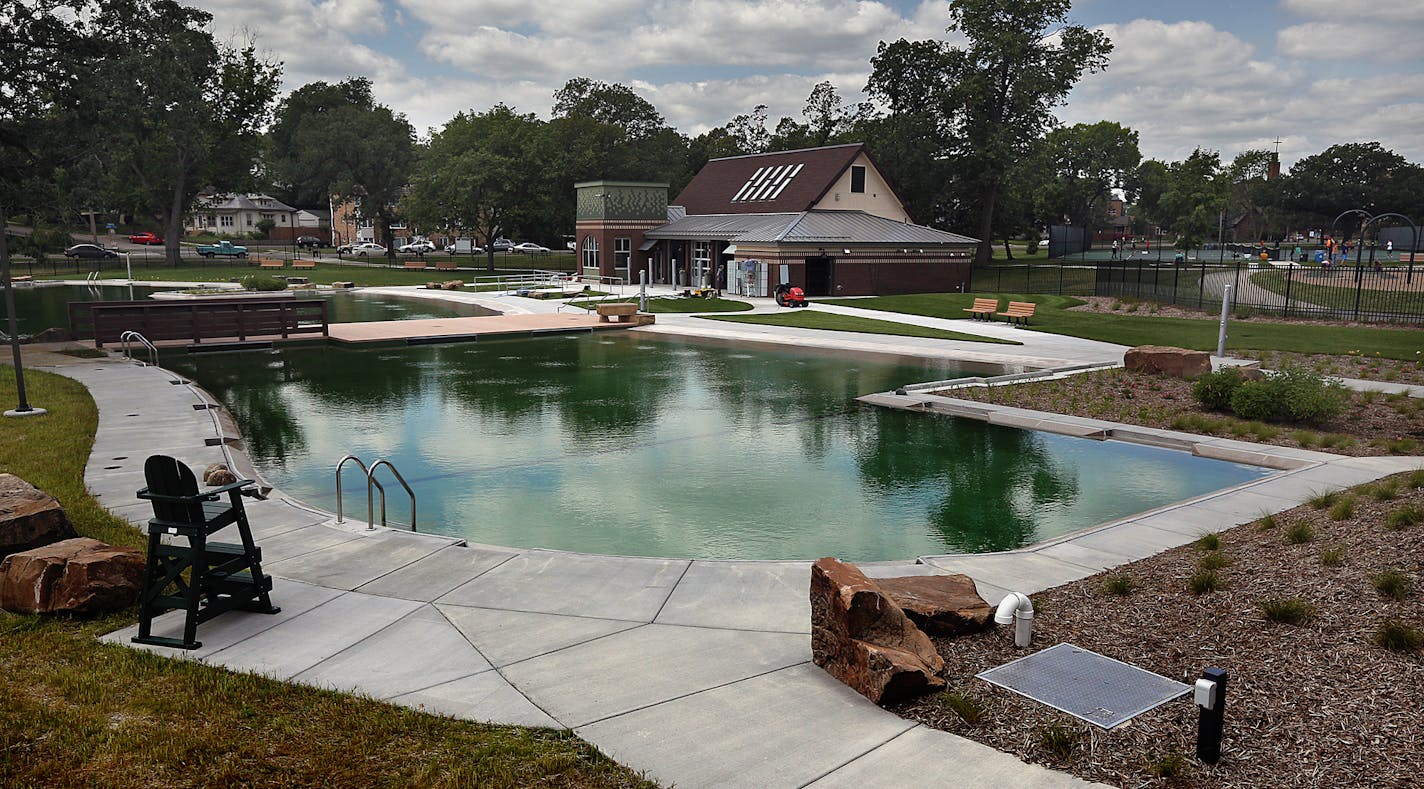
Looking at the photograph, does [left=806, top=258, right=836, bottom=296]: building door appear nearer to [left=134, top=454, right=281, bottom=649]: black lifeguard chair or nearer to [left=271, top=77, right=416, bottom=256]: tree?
[left=134, top=454, right=281, bottom=649]: black lifeguard chair

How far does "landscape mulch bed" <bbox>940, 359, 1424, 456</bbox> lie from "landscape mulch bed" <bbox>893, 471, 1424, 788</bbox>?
24.7ft

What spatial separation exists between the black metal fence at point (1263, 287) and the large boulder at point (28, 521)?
3035 centimetres

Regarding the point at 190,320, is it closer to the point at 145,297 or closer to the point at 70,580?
the point at 145,297

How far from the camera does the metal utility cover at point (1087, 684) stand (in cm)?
602

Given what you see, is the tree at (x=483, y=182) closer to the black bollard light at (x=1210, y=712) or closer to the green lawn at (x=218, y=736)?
the green lawn at (x=218, y=736)

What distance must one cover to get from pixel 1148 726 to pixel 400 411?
17.2 metres

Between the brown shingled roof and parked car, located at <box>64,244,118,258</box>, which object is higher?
the brown shingled roof

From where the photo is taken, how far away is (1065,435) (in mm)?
17547

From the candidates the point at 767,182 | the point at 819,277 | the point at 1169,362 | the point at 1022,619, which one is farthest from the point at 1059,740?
the point at 767,182

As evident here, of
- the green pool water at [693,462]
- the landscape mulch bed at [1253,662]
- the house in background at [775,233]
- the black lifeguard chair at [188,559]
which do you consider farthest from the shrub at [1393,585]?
the house in background at [775,233]

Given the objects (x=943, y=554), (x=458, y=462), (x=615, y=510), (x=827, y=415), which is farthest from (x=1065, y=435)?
(x=458, y=462)

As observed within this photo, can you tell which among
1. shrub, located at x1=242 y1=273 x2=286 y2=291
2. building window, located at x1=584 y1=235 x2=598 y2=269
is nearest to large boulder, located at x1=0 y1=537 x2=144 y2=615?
shrub, located at x1=242 y1=273 x2=286 y2=291

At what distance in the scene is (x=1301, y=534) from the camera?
8836 mm

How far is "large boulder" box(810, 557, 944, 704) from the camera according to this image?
21.0ft
